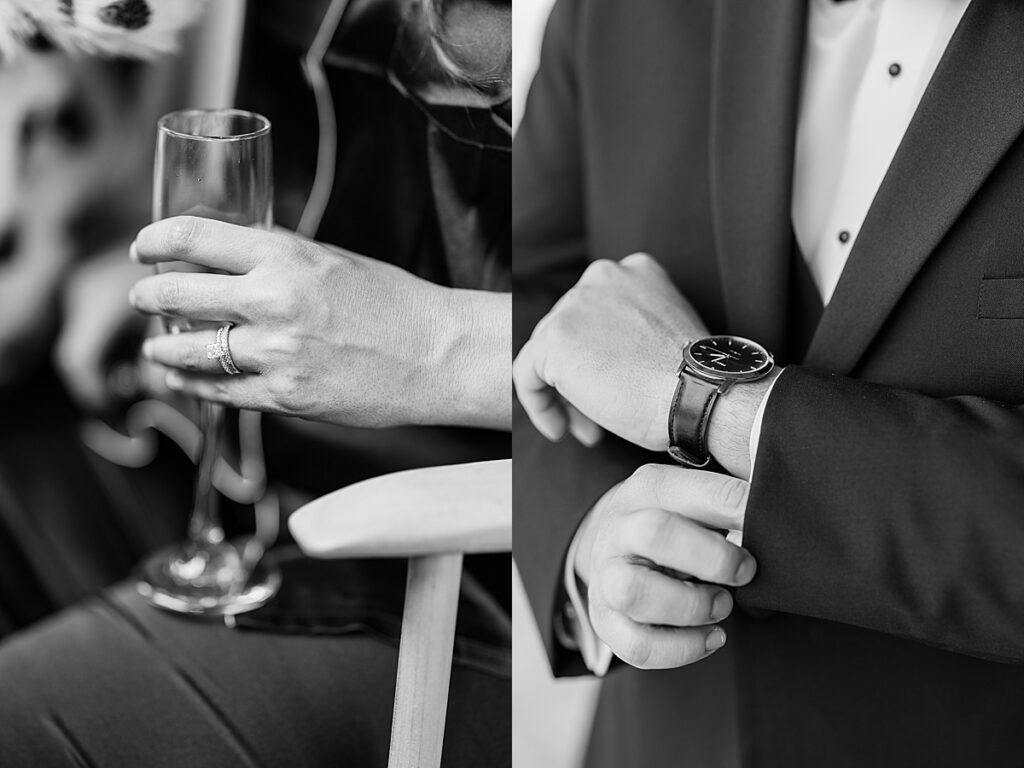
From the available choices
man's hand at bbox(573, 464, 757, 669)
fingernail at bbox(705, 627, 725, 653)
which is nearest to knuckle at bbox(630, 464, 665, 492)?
man's hand at bbox(573, 464, 757, 669)

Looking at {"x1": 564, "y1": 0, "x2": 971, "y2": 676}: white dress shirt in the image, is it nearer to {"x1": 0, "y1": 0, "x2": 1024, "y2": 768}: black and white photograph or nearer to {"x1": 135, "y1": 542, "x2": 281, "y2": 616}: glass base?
{"x1": 0, "y1": 0, "x2": 1024, "y2": 768}: black and white photograph

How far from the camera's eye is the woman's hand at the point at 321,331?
61cm

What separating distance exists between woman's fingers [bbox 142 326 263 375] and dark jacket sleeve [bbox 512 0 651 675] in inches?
9.9

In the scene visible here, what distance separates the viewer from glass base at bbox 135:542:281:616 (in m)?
0.77

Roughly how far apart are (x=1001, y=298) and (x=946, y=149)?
0.11 meters

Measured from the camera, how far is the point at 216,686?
70 centimetres

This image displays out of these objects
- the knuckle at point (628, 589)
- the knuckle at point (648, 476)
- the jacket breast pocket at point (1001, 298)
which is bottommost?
the knuckle at point (628, 589)

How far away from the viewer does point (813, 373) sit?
68 centimetres

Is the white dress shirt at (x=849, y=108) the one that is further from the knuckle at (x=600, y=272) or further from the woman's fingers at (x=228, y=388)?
Result: the woman's fingers at (x=228, y=388)

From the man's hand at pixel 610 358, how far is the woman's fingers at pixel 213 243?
0.20 metres

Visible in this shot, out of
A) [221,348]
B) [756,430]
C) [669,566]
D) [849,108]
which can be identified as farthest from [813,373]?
[221,348]

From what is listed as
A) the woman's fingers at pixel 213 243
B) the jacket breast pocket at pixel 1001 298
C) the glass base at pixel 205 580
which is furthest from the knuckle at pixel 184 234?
the jacket breast pocket at pixel 1001 298

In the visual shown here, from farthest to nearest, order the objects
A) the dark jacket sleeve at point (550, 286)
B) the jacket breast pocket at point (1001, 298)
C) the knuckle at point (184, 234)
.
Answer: the dark jacket sleeve at point (550, 286)
the jacket breast pocket at point (1001, 298)
the knuckle at point (184, 234)

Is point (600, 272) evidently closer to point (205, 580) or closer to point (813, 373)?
point (813, 373)
